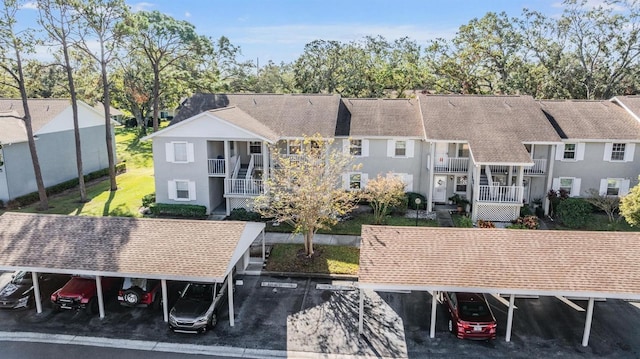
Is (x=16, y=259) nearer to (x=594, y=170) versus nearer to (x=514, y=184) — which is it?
(x=514, y=184)

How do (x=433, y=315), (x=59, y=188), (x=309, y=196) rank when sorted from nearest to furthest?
(x=433, y=315) → (x=309, y=196) → (x=59, y=188)

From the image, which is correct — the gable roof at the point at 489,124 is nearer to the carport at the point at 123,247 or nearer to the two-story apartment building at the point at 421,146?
the two-story apartment building at the point at 421,146

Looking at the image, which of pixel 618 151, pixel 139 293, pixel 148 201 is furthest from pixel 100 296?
pixel 618 151

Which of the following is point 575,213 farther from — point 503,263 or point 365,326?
point 365,326

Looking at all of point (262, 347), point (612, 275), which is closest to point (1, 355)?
point (262, 347)

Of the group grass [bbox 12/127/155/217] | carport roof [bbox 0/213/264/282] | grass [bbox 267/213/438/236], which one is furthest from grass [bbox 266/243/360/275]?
grass [bbox 12/127/155/217]

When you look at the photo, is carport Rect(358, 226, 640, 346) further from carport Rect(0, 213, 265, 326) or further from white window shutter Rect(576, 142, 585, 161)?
white window shutter Rect(576, 142, 585, 161)
